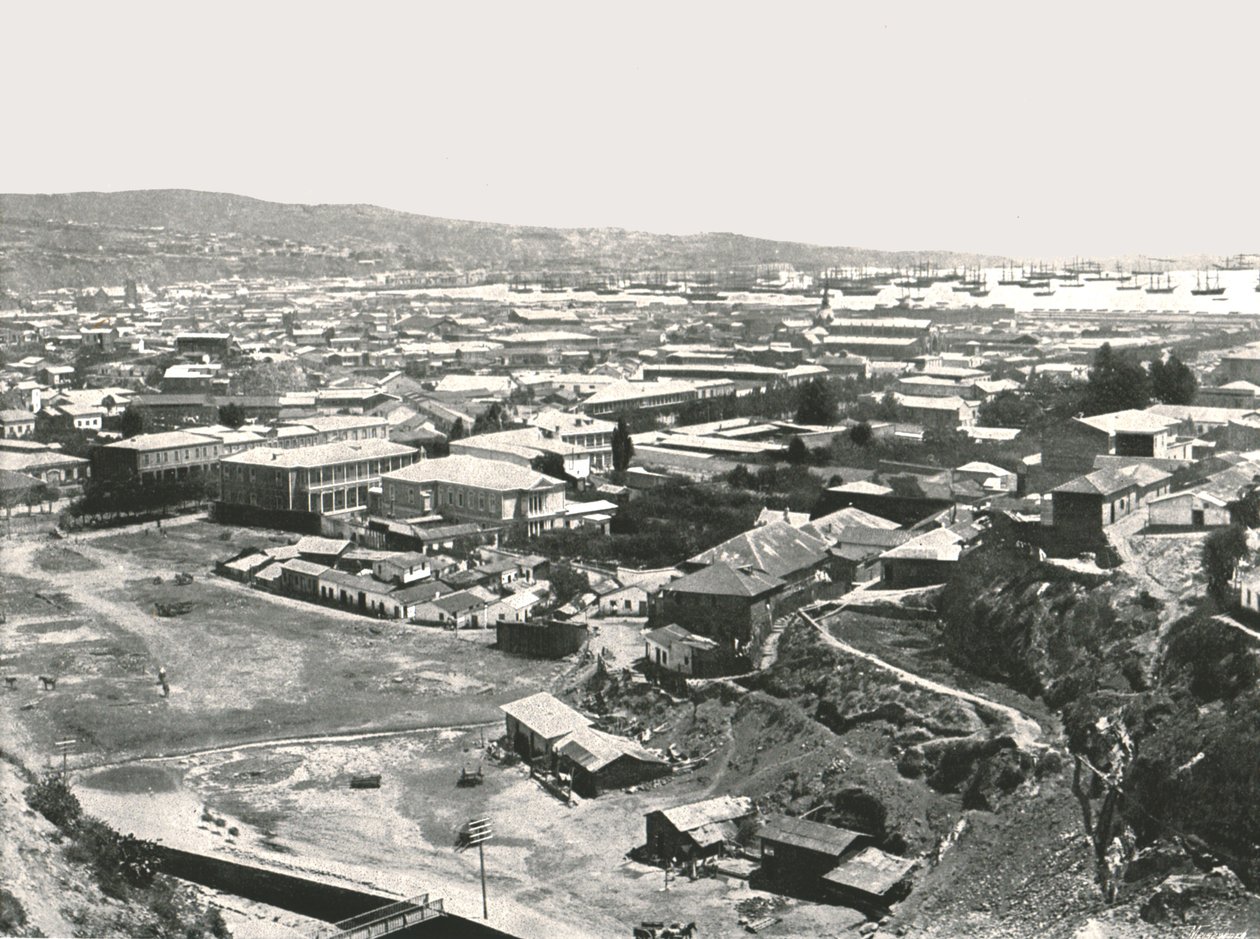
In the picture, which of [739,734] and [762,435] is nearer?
[739,734]

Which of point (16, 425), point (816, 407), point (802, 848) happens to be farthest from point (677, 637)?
point (16, 425)

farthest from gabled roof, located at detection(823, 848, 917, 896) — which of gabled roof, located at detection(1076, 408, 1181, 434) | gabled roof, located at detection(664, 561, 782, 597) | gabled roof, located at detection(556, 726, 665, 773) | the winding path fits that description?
gabled roof, located at detection(1076, 408, 1181, 434)

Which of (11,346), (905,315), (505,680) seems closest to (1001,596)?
(505,680)

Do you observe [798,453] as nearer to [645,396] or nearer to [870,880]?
[645,396]

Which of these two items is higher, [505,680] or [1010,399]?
[1010,399]

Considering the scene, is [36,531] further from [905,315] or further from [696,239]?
[696,239]

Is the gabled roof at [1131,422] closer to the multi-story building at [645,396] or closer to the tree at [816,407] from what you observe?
the tree at [816,407]

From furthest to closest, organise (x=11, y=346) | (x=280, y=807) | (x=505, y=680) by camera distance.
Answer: (x=11, y=346), (x=505, y=680), (x=280, y=807)

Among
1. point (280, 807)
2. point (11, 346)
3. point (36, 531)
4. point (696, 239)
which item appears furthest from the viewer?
point (696, 239)
